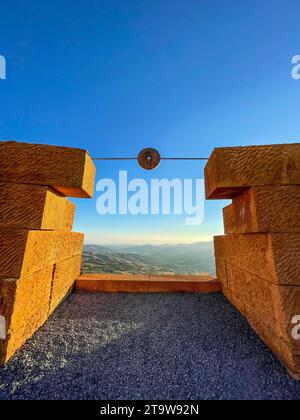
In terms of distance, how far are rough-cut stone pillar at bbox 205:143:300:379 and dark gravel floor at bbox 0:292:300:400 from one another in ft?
0.86

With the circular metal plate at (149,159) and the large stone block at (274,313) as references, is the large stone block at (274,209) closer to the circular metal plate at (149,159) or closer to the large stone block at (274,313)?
the large stone block at (274,313)

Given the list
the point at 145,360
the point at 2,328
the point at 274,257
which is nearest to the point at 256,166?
the point at 274,257

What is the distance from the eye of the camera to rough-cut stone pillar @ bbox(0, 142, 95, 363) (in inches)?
76.5

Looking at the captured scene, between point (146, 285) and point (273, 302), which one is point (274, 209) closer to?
point (273, 302)

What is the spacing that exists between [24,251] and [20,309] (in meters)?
0.70

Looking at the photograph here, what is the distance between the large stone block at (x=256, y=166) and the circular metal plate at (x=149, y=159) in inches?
72.4

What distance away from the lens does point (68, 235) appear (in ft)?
11.0

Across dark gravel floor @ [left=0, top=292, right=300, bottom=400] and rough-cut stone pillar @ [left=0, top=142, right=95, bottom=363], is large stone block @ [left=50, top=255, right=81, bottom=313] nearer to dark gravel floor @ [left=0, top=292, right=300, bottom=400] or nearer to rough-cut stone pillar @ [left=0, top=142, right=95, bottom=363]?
rough-cut stone pillar @ [left=0, top=142, right=95, bottom=363]

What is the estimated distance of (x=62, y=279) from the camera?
3146 mm

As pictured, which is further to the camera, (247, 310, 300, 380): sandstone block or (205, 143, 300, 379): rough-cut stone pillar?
(205, 143, 300, 379): rough-cut stone pillar

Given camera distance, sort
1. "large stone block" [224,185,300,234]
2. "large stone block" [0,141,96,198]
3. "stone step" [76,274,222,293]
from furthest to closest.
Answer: "stone step" [76,274,222,293], "large stone block" [0,141,96,198], "large stone block" [224,185,300,234]

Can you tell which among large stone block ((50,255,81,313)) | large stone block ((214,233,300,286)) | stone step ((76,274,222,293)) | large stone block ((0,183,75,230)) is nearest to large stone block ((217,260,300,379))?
large stone block ((214,233,300,286))

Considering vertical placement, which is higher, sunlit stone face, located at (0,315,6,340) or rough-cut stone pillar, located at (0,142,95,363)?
rough-cut stone pillar, located at (0,142,95,363)
